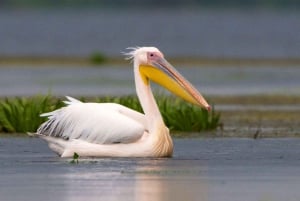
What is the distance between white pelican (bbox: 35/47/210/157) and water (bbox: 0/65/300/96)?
459 inches

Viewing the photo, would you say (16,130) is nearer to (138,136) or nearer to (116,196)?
(138,136)

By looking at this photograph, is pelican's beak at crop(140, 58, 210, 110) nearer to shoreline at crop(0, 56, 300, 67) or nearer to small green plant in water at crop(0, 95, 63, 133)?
small green plant in water at crop(0, 95, 63, 133)

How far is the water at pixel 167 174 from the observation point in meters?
12.2

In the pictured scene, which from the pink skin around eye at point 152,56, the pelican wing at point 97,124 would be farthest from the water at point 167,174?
the pink skin around eye at point 152,56

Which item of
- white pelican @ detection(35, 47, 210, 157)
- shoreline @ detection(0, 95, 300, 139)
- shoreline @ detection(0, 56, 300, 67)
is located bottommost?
shoreline @ detection(0, 56, 300, 67)

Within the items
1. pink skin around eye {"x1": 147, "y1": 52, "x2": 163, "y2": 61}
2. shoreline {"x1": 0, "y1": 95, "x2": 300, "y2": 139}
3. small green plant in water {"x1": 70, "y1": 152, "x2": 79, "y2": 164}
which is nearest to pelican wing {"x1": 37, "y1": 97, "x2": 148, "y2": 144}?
small green plant in water {"x1": 70, "y1": 152, "x2": 79, "y2": 164}

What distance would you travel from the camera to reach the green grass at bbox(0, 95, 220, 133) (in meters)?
18.2

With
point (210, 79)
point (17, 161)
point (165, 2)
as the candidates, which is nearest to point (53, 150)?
point (17, 161)

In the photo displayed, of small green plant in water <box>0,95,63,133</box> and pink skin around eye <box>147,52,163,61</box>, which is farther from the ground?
pink skin around eye <box>147,52,163,61</box>

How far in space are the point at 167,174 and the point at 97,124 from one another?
5.53 feet

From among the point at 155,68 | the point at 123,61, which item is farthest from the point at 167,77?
the point at 123,61

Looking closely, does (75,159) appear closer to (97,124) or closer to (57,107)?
(97,124)

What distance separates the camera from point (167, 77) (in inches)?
626

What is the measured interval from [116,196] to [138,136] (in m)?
3.14
